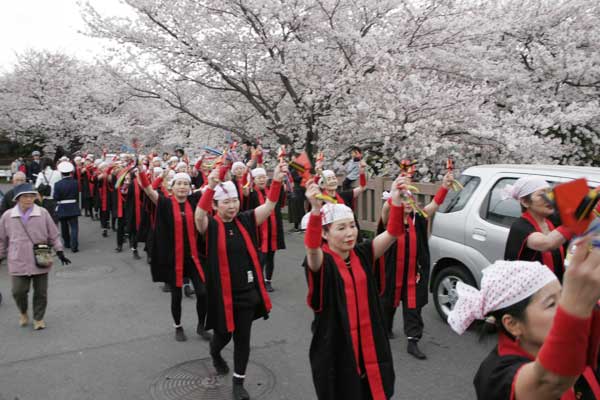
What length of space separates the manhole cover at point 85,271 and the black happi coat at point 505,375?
825 cm

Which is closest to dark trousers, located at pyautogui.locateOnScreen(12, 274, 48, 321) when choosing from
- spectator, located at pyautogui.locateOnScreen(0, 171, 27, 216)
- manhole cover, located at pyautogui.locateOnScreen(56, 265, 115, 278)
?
manhole cover, located at pyautogui.locateOnScreen(56, 265, 115, 278)

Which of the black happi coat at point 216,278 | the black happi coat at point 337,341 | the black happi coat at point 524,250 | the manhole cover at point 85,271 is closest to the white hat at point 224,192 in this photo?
the black happi coat at point 216,278

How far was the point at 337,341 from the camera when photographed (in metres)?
3.07

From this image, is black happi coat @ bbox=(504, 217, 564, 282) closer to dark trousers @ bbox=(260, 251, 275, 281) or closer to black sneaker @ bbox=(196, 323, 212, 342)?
black sneaker @ bbox=(196, 323, 212, 342)

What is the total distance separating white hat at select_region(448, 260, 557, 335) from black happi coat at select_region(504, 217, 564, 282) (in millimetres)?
2090

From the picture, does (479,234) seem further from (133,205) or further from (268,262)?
(133,205)

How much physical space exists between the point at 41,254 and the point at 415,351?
14.7 ft

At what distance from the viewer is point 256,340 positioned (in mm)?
5590

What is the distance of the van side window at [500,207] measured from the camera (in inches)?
203

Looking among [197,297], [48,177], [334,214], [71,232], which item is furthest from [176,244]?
[48,177]

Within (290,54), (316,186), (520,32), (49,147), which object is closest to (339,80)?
(290,54)

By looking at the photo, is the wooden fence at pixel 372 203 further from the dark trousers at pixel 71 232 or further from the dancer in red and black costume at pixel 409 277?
the dark trousers at pixel 71 232

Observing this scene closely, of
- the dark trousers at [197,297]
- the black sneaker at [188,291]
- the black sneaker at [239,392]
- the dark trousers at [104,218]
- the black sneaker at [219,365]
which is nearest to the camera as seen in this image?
the black sneaker at [239,392]

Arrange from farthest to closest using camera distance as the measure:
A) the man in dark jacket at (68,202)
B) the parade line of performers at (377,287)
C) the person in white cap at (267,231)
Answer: the man in dark jacket at (68,202), the person in white cap at (267,231), the parade line of performers at (377,287)
